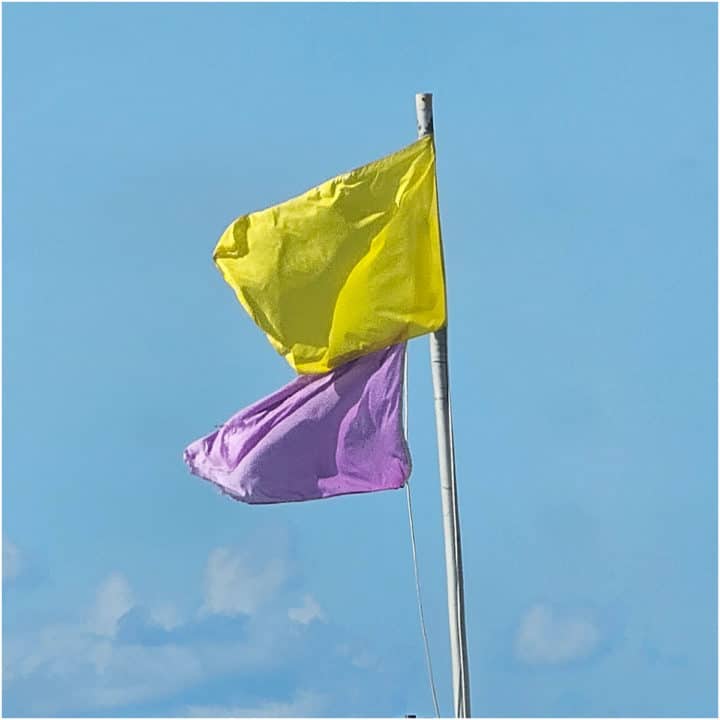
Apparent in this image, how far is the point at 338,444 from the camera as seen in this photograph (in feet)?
74.5

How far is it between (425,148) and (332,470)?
373 centimetres

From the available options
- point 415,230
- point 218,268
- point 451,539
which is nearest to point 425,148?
point 415,230

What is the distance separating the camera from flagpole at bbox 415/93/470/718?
21672 millimetres

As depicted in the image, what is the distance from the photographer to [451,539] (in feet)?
71.3

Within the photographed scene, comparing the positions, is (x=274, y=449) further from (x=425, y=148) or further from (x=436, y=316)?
(x=425, y=148)

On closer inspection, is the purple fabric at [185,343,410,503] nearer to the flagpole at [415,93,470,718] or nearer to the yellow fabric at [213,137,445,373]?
the yellow fabric at [213,137,445,373]

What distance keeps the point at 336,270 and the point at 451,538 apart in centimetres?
319

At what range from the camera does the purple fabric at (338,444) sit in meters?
22.6

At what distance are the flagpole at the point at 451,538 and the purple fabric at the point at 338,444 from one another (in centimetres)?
73

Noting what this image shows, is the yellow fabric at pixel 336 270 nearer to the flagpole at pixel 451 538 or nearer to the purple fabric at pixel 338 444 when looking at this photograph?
the purple fabric at pixel 338 444

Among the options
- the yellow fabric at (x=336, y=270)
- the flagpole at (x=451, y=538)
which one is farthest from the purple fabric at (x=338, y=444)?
the flagpole at (x=451, y=538)

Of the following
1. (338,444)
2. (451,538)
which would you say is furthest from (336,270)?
(451,538)

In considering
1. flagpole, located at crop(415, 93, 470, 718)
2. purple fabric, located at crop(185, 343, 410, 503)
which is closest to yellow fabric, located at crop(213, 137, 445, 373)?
purple fabric, located at crop(185, 343, 410, 503)

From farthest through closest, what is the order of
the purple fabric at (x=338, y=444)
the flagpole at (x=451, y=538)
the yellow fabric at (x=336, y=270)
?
the purple fabric at (x=338, y=444) < the yellow fabric at (x=336, y=270) < the flagpole at (x=451, y=538)
